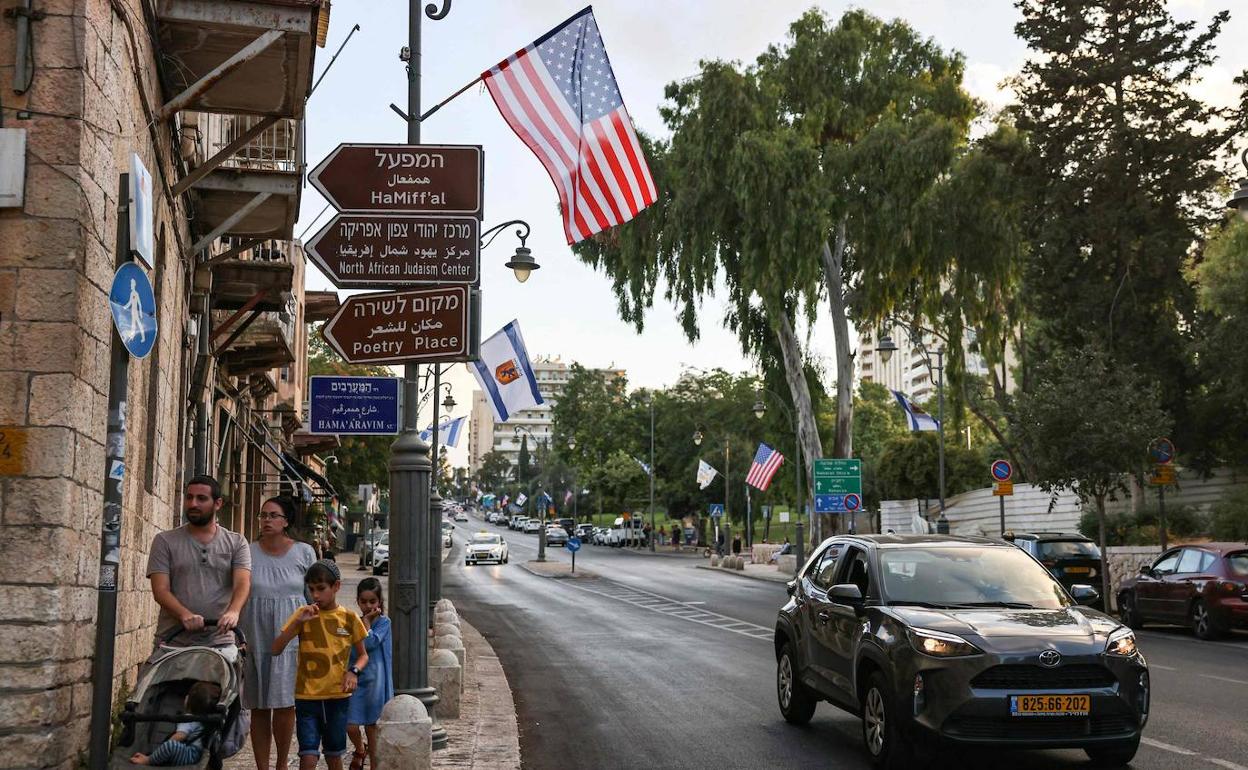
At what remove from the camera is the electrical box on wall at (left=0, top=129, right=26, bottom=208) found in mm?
7191

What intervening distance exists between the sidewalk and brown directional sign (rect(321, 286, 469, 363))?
34.8 metres

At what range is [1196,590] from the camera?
21688 millimetres

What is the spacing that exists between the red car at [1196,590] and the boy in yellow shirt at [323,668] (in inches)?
686

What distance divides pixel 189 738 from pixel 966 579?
591cm

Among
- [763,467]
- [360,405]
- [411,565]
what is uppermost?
[763,467]

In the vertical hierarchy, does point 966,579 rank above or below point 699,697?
above

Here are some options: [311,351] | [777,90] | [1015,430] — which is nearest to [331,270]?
[1015,430]

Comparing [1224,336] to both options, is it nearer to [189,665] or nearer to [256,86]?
[256,86]

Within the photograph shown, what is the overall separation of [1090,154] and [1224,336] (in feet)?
20.7

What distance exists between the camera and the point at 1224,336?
33.1 metres

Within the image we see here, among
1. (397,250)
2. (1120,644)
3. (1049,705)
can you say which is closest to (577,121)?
(397,250)

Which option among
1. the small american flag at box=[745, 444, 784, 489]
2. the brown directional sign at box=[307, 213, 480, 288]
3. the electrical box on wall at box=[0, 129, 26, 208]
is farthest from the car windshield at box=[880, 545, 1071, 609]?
the small american flag at box=[745, 444, 784, 489]

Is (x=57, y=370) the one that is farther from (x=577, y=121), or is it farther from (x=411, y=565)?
(x=577, y=121)

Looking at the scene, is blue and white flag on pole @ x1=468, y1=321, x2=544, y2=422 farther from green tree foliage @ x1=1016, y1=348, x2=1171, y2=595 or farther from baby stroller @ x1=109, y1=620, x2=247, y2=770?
baby stroller @ x1=109, y1=620, x2=247, y2=770
